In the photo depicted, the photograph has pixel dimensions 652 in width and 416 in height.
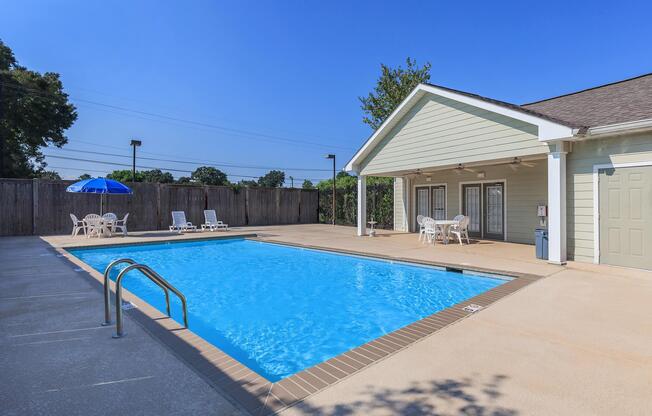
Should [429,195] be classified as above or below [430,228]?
above

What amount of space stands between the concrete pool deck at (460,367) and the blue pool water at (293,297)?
114 cm

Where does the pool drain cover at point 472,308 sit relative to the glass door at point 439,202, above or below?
below

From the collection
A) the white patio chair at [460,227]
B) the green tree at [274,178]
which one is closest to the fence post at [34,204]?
the white patio chair at [460,227]

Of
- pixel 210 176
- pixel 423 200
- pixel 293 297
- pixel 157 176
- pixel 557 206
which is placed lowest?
pixel 293 297

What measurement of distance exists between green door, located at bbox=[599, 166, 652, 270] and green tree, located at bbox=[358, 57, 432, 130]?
1644cm

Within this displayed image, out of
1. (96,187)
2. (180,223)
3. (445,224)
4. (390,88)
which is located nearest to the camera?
(445,224)

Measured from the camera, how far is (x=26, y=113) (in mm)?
22844

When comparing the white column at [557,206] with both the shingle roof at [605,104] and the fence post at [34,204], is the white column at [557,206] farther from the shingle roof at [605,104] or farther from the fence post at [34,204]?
the fence post at [34,204]

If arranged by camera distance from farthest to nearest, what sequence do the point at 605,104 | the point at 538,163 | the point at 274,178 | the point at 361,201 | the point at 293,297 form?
the point at 274,178
the point at 361,201
the point at 538,163
the point at 605,104
the point at 293,297

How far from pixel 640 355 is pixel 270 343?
3.66m

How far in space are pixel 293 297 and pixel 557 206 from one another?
5.85m

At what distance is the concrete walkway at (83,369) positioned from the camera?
224 centimetres

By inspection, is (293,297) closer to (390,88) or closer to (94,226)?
(94,226)

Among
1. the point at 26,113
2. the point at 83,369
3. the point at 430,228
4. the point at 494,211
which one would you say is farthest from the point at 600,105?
the point at 26,113
